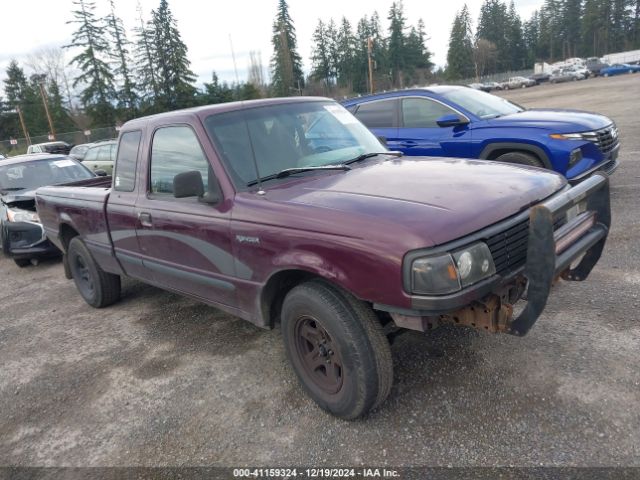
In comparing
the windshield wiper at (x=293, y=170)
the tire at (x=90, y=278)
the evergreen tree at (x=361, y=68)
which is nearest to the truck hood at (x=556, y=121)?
the windshield wiper at (x=293, y=170)

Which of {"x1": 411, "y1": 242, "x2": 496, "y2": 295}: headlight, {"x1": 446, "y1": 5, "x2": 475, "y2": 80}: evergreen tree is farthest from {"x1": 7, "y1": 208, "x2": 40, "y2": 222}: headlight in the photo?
{"x1": 446, "y1": 5, "x2": 475, "y2": 80}: evergreen tree

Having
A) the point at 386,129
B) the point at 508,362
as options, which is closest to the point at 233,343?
the point at 508,362

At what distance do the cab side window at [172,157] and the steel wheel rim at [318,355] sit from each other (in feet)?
4.21

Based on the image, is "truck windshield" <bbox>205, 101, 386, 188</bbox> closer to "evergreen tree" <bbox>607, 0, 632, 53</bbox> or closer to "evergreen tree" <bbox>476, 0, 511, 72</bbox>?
"evergreen tree" <bbox>476, 0, 511, 72</bbox>

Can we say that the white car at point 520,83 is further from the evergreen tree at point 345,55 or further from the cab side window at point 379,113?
the cab side window at point 379,113

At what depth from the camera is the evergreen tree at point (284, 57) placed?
248 feet

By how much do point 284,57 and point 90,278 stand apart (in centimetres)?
7616

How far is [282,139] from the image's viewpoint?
3645 millimetres

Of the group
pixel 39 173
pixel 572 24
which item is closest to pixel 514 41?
pixel 572 24

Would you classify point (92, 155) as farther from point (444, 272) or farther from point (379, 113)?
point (444, 272)

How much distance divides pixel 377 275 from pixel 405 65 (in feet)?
314

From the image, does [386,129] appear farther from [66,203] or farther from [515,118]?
[66,203]

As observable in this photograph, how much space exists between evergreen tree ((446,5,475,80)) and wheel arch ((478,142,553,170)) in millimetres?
93798

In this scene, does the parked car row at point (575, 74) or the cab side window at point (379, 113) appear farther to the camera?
the parked car row at point (575, 74)
